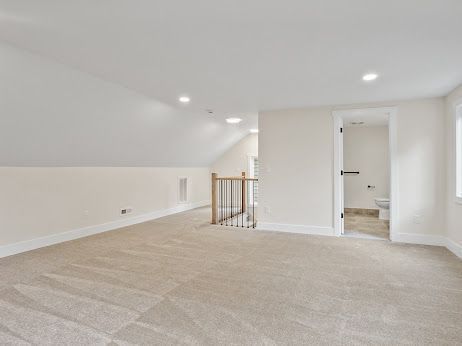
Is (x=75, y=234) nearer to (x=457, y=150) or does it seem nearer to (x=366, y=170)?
(x=457, y=150)

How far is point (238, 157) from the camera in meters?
8.72

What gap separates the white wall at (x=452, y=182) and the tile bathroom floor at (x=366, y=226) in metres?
0.98

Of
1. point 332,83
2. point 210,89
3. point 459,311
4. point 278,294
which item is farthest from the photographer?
point 210,89

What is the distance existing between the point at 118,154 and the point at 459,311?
16.9 feet

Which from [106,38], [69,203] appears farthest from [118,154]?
[106,38]

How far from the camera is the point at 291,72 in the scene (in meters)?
3.30

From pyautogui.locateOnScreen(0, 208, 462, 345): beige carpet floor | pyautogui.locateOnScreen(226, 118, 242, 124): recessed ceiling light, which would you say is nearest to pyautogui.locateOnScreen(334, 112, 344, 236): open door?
pyautogui.locateOnScreen(0, 208, 462, 345): beige carpet floor

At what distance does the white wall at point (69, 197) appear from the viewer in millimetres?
3928

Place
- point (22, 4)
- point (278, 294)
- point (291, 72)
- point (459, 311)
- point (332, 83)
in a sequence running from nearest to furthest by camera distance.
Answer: point (22, 4), point (459, 311), point (278, 294), point (291, 72), point (332, 83)

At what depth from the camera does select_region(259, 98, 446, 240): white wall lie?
4.43 m

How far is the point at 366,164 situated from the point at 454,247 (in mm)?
3358

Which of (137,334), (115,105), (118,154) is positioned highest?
(115,105)

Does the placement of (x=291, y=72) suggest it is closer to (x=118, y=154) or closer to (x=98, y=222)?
(x=118, y=154)

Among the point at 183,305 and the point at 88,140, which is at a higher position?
the point at 88,140
